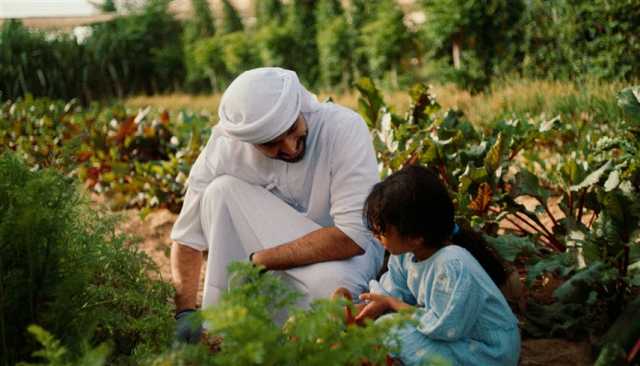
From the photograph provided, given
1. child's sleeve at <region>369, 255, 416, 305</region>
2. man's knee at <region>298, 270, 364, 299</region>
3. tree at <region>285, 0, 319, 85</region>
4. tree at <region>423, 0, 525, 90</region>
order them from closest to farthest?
1. child's sleeve at <region>369, 255, 416, 305</region>
2. man's knee at <region>298, 270, 364, 299</region>
3. tree at <region>423, 0, 525, 90</region>
4. tree at <region>285, 0, 319, 85</region>

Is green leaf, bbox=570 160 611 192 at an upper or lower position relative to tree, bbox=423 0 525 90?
upper

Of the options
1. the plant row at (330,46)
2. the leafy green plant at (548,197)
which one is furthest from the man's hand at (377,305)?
the plant row at (330,46)

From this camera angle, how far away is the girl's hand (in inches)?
102

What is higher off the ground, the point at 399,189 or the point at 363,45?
the point at 399,189

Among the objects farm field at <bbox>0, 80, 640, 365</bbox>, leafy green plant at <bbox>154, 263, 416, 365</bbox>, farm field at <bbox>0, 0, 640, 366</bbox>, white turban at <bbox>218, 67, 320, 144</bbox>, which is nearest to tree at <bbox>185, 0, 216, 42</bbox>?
farm field at <bbox>0, 0, 640, 366</bbox>

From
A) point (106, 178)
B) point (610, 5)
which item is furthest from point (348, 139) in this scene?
point (610, 5)

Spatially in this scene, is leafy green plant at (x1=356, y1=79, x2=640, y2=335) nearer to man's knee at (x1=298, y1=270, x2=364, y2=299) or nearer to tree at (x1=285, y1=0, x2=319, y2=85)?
man's knee at (x1=298, y1=270, x2=364, y2=299)

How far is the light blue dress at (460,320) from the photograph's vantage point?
2.47 metres

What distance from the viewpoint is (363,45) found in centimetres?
1347

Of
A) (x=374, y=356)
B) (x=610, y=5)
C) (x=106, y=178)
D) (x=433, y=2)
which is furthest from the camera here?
(x=433, y=2)

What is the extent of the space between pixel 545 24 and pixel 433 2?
150 cm

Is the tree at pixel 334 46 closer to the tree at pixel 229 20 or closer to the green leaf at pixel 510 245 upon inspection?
the tree at pixel 229 20

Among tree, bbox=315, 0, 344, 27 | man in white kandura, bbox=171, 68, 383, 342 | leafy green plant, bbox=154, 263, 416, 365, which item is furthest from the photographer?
tree, bbox=315, 0, 344, 27

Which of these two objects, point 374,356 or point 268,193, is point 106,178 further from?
point 374,356
